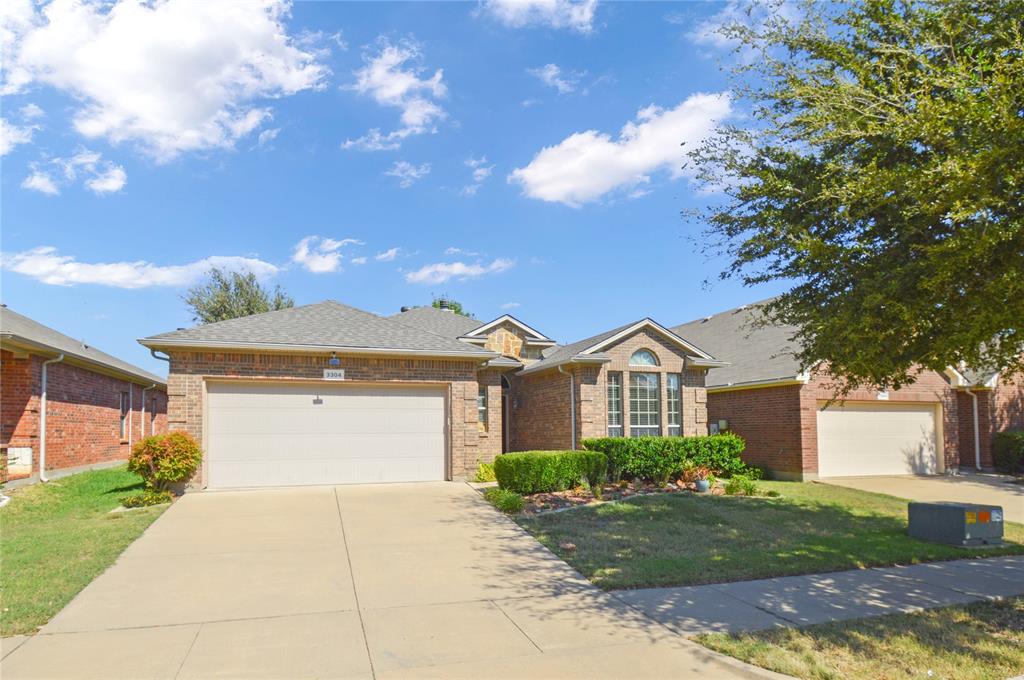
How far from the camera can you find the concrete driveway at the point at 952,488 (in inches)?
602

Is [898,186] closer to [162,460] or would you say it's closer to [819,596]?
[819,596]

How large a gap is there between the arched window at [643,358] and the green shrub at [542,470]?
471 centimetres

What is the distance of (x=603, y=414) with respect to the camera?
60.2 ft

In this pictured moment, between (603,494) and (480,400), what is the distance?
19.2ft

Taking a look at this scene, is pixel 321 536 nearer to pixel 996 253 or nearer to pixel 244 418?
pixel 244 418

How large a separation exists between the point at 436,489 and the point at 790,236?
28.6 feet

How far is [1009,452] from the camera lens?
20375mm

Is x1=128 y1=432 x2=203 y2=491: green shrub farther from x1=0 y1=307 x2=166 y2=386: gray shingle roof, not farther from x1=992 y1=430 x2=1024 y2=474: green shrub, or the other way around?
x1=992 y1=430 x2=1024 y2=474: green shrub

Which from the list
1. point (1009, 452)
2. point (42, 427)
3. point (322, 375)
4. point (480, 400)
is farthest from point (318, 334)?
point (1009, 452)

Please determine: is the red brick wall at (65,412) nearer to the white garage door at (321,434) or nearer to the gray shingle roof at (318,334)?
the gray shingle roof at (318,334)

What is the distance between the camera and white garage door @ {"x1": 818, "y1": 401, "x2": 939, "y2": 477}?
19.0 m

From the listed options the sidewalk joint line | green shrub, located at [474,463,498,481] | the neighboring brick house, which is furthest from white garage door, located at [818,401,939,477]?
the neighboring brick house

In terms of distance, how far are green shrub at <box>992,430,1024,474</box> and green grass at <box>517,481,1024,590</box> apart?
9.08 meters

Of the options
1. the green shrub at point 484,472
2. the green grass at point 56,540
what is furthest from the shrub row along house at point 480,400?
the green grass at point 56,540
